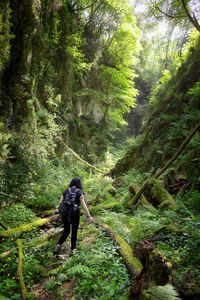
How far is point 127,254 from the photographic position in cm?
320

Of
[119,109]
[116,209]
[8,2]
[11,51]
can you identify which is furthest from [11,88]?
[119,109]

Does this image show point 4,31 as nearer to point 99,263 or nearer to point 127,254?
point 99,263

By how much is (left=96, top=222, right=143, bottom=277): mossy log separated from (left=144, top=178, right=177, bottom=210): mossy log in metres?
2.09

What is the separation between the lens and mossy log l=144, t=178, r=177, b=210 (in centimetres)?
541

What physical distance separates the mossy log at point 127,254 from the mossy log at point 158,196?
2094 mm

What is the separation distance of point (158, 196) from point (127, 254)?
325 cm

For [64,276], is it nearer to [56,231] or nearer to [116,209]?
[56,231]

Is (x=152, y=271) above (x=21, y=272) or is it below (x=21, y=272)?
above

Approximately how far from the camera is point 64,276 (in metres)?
3.04

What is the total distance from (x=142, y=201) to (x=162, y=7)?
24.5 ft

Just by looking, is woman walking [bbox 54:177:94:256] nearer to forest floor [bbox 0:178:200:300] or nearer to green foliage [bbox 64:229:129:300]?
forest floor [bbox 0:178:200:300]

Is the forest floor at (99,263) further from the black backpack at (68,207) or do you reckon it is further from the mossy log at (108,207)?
the mossy log at (108,207)

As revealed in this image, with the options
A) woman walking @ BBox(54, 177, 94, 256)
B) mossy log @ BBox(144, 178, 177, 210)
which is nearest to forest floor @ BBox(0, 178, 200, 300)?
woman walking @ BBox(54, 177, 94, 256)

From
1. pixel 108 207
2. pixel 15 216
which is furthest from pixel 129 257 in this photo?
pixel 108 207
